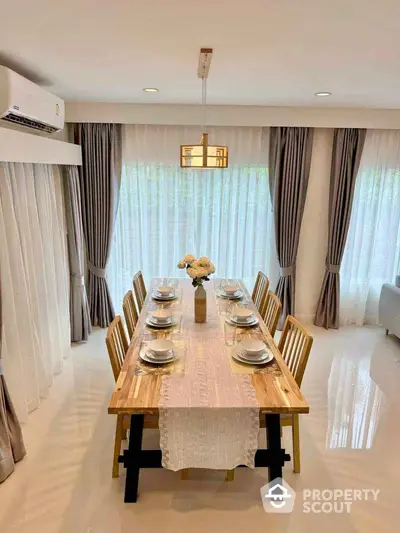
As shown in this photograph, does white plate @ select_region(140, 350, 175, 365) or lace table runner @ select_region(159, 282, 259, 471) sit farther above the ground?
white plate @ select_region(140, 350, 175, 365)

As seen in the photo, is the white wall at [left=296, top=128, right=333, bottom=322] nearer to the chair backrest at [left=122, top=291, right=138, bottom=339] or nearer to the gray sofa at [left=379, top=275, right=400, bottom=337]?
the gray sofa at [left=379, top=275, right=400, bottom=337]

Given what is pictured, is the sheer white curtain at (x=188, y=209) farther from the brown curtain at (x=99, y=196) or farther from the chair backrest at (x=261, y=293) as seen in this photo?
the chair backrest at (x=261, y=293)

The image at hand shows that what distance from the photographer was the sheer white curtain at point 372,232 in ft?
15.1

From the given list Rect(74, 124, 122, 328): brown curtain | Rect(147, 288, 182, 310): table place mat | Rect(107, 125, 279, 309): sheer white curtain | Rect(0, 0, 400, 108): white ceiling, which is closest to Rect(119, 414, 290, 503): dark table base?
Rect(147, 288, 182, 310): table place mat

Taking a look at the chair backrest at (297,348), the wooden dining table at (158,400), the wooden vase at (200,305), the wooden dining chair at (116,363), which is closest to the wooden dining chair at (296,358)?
the chair backrest at (297,348)

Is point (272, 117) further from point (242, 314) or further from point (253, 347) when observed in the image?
point (253, 347)

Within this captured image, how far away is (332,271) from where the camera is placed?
480 cm

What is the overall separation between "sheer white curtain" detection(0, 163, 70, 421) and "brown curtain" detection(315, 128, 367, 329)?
3048 millimetres

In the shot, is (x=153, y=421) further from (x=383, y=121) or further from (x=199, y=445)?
(x=383, y=121)

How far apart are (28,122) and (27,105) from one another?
265 millimetres

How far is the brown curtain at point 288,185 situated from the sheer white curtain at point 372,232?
0.69 metres

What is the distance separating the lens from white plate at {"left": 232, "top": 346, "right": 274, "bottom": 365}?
2.36m

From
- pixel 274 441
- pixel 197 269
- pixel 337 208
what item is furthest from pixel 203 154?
pixel 337 208

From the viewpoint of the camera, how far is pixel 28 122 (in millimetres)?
2891
